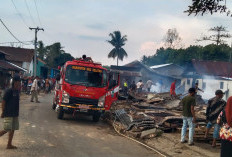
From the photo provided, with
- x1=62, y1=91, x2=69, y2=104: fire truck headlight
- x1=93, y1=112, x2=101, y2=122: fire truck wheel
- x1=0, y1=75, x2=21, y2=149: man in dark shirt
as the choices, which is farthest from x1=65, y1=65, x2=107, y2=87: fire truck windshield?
x1=0, y1=75, x2=21, y2=149: man in dark shirt

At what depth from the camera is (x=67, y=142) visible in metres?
8.20

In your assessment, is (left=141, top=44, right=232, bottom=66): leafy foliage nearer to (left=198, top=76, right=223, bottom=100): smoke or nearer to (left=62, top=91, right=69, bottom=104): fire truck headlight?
(left=198, top=76, right=223, bottom=100): smoke

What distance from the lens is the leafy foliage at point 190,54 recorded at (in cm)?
5538

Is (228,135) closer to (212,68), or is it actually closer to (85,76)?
(85,76)

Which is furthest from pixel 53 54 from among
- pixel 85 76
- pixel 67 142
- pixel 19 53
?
pixel 67 142

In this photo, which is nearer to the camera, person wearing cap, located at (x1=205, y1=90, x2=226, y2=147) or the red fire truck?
person wearing cap, located at (x1=205, y1=90, x2=226, y2=147)

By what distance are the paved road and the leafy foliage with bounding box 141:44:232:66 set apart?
4510cm

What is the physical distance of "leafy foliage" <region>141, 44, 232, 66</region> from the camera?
182 feet

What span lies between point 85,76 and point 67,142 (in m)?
4.82

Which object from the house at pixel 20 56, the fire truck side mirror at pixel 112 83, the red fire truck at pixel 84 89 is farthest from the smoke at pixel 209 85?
the house at pixel 20 56

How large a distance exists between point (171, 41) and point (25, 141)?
6993cm

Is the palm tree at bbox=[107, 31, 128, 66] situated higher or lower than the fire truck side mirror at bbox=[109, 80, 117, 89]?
higher

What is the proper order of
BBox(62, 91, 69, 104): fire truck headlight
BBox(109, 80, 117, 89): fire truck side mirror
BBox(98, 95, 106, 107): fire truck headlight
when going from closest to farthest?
BBox(62, 91, 69, 104): fire truck headlight, BBox(98, 95, 106, 107): fire truck headlight, BBox(109, 80, 117, 89): fire truck side mirror

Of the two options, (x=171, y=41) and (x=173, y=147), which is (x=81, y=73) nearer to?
(x=173, y=147)
